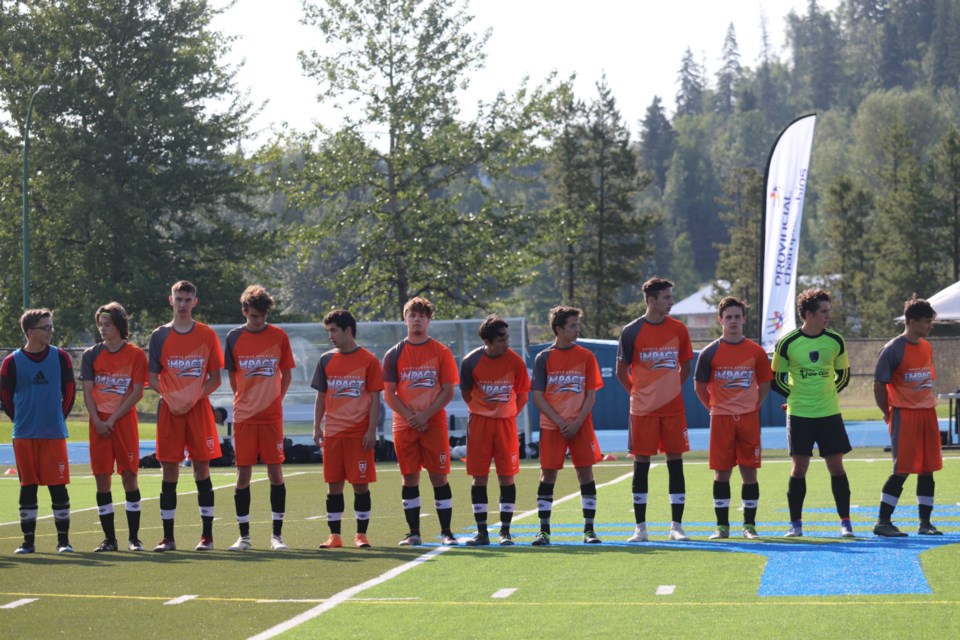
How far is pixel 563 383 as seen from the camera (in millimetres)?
11336

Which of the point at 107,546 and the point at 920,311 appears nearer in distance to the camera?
the point at 920,311

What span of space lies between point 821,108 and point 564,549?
193223 millimetres

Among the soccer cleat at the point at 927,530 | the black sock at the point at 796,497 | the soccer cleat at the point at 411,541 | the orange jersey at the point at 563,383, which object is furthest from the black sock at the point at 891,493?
the soccer cleat at the point at 411,541

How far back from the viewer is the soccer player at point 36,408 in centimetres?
1153

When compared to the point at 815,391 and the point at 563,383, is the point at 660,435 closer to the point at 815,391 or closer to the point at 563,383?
the point at 563,383

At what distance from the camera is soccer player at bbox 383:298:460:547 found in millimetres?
11289

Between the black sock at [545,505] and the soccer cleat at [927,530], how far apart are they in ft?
9.19

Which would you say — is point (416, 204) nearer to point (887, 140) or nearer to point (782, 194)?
point (782, 194)

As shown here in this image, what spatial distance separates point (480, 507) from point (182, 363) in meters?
2.48

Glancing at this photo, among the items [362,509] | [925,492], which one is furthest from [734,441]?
[362,509]

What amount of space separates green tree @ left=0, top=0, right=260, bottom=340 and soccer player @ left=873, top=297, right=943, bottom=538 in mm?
34678

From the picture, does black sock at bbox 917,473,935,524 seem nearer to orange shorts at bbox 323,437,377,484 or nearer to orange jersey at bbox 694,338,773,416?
orange jersey at bbox 694,338,773,416

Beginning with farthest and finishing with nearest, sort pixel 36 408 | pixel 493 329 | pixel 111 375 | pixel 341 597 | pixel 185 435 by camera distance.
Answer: pixel 111 375 < pixel 36 408 < pixel 185 435 < pixel 493 329 < pixel 341 597

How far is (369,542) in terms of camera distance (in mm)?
11719
